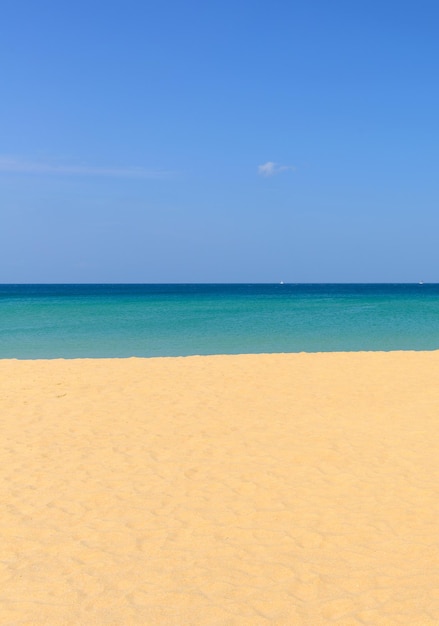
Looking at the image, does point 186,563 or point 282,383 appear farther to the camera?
point 282,383

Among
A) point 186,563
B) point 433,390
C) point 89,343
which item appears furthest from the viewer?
point 89,343

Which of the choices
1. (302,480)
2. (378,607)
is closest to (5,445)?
(302,480)

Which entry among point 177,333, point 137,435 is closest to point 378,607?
point 137,435

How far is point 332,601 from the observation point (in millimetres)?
4133

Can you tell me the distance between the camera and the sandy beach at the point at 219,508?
13.6 ft

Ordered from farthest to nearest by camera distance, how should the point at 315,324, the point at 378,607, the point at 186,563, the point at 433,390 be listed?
the point at 315,324 → the point at 433,390 → the point at 186,563 → the point at 378,607

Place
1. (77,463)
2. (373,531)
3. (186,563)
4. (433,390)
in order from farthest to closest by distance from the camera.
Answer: (433,390) → (77,463) → (373,531) → (186,563)

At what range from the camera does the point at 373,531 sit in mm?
5203

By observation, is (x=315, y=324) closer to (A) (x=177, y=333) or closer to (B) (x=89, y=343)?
(A) (x=177, y=333)

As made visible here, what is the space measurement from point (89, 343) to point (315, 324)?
44.7 feet

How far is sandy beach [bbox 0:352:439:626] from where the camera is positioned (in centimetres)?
414

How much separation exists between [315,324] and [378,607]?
28680 mm

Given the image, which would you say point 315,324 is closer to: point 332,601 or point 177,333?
point 177,333

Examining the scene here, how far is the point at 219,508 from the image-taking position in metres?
5.73
